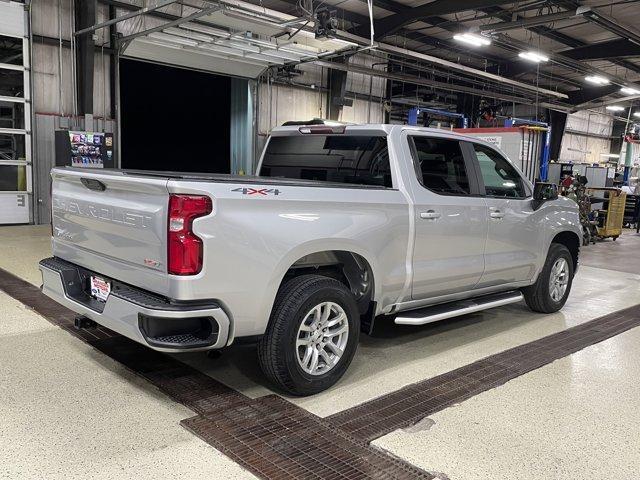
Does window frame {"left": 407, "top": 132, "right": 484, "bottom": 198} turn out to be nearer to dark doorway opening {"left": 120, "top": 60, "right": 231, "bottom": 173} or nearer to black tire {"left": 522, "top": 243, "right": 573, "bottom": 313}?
black tire {"left": 522, "top": 243, "right": 573, "bottom": 313}

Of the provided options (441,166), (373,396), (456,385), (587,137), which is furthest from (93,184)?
(587,137)

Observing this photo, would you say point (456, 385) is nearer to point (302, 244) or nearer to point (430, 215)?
point (430, 215)

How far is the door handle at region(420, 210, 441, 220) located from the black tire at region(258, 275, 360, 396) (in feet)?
2.94

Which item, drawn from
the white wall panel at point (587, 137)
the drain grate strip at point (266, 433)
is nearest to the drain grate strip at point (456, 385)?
the drain grate strip at point (266, 433)

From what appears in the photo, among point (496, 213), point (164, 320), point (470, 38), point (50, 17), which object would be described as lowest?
point (164, 320)

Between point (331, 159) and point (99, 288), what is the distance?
75.8 inches

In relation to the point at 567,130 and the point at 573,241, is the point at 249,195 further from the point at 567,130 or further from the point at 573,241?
the point at 567,130

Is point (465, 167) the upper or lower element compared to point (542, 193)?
upper

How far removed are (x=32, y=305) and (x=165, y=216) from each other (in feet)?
10.2

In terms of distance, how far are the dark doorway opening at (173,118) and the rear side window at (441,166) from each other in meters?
9.86

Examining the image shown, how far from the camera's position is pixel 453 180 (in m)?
4.23

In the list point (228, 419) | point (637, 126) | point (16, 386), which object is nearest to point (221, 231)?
point (228, 419)

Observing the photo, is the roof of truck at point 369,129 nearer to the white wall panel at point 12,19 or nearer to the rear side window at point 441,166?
the rear side window at point 441,166

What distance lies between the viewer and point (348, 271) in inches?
144
